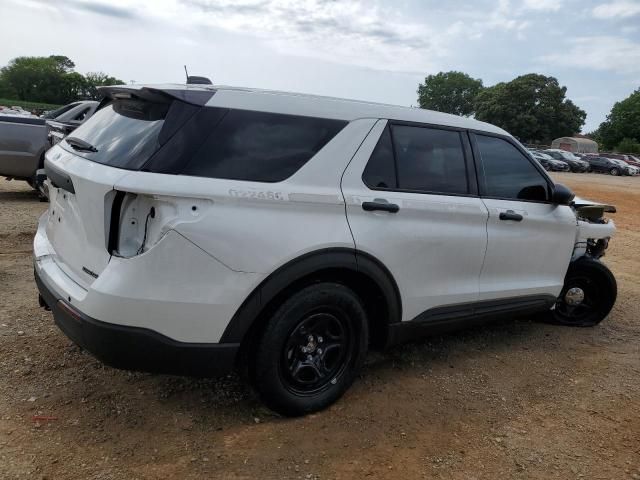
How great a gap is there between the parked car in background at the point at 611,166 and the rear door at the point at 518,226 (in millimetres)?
45993

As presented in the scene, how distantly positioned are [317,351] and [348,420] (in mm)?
440

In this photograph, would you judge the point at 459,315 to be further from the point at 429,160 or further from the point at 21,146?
the point at 21,146

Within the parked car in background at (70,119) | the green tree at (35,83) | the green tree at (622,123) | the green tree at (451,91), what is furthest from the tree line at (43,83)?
the parked car in background at (70,119)

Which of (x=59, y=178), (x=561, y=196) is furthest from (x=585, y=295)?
(x=59, y=178)

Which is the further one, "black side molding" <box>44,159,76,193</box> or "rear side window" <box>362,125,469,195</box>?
"rear side window" <box>362,125,469,195</box>

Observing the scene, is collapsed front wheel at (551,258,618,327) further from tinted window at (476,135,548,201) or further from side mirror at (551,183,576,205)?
A: tinted window at (476,135,548,201)

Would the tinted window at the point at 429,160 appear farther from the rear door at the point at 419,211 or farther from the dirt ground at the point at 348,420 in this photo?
the dirt ground at the point at 348,420

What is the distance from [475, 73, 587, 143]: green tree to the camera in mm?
76188

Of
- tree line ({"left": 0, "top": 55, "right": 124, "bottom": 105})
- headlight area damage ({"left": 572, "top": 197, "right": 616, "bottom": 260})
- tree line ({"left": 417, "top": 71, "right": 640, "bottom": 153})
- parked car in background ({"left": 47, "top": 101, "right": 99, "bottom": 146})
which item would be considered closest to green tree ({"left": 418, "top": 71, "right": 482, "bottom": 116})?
tree line ({"left": 417, "top": 71, "right": 640, "bottom": 153})

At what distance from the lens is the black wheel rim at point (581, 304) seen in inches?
195

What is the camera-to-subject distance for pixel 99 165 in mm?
2727

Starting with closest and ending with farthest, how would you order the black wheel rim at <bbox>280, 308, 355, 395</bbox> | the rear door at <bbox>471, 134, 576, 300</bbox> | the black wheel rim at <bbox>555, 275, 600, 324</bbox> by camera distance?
the black wheel rim at <bbox>280, 308, 355, 395</bbox>
the rear door at <bbox>471, 134, 576, 300</bbox>
the black wheel rim at <bbox>555, 275, 600, 324</bbox>

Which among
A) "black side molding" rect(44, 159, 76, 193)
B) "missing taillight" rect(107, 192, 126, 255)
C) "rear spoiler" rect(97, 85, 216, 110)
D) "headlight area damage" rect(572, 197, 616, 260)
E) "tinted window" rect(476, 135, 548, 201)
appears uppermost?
"rear spoiler" rect(97, 85, 216, 110)

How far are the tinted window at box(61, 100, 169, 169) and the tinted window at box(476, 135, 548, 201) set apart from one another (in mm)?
2267
